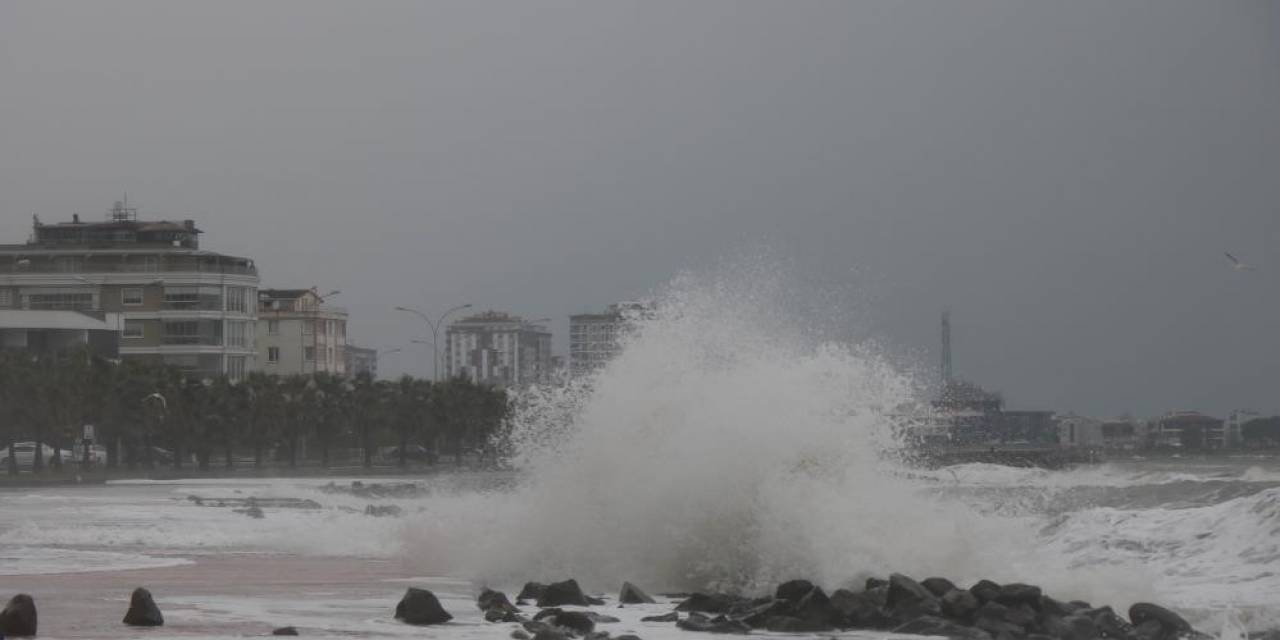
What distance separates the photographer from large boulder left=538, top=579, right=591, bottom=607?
2347 cm

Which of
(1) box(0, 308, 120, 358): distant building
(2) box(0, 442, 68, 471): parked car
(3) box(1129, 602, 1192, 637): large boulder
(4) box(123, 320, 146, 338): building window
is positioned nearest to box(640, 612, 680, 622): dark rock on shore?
(3) box(1129, 602, 1192, 637): large boulder

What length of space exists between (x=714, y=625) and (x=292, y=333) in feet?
374

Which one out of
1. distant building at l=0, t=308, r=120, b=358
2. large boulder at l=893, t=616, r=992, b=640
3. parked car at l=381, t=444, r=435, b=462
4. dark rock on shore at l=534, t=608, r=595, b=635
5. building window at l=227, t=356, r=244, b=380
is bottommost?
large boulder at l=893, t=616, r=992, b=640

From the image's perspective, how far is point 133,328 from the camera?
11281 cm

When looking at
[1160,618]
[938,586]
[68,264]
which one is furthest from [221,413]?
[1160,618]

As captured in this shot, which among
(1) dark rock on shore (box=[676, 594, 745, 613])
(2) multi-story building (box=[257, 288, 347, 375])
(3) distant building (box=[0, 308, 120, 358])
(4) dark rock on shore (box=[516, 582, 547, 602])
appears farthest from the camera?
(2) multi-story building (box=[257, 288, 347, 375])

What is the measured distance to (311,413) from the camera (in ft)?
332

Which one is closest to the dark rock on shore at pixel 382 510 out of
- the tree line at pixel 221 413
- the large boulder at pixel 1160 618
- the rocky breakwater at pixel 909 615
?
the tree line at pixel 221 413

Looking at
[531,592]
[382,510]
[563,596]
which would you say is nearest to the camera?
[563,596]

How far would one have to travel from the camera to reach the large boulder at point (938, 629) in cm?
2070

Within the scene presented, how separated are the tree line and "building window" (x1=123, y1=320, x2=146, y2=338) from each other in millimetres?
10068

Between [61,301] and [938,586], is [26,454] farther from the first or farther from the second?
[938,586]

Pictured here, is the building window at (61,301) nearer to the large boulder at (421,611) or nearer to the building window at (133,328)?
the building window at (133,328)

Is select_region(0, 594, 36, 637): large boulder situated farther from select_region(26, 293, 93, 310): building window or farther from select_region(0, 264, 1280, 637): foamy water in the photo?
select_region(26, 293, 93, 310): building window
